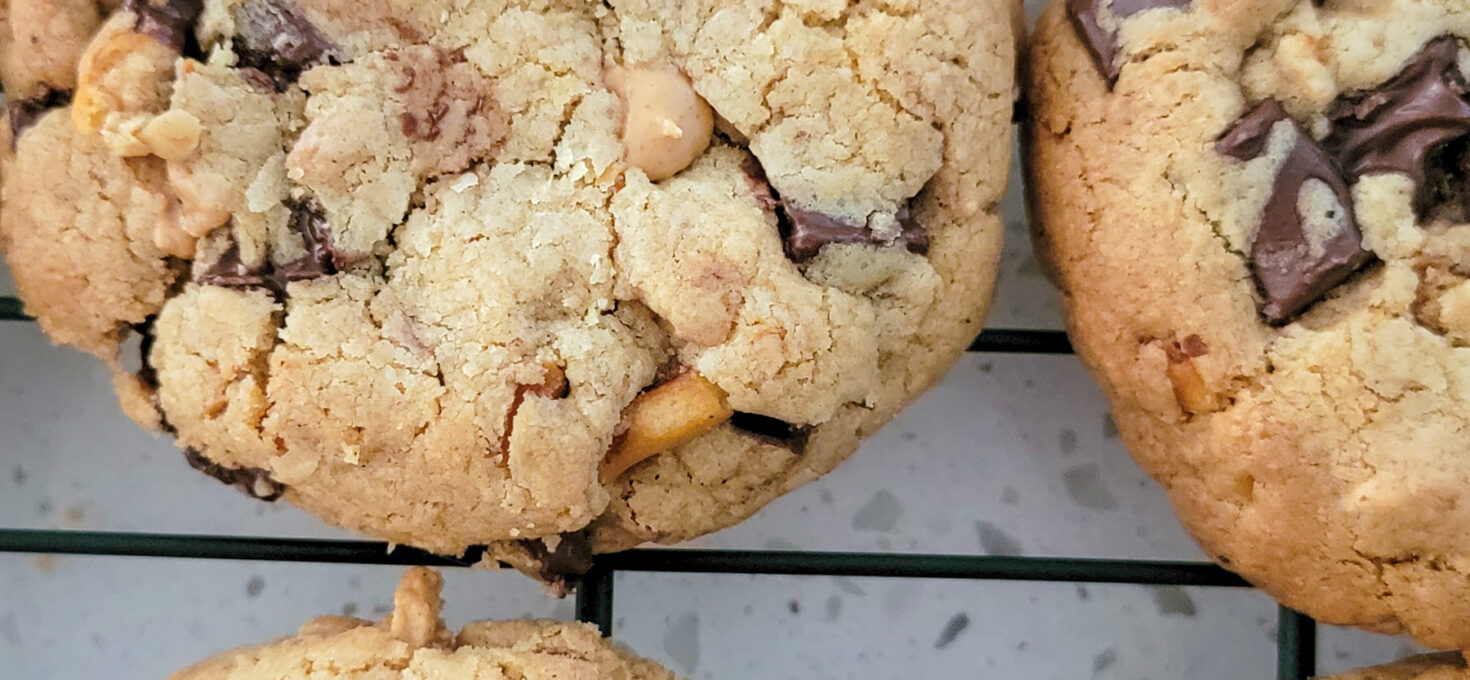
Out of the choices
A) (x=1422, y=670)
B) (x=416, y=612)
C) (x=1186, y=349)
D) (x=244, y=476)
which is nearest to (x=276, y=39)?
(x=244, y=476)

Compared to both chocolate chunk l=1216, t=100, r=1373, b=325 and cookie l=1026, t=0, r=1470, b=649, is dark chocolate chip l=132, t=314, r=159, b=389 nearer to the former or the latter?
cookie l=1026, t=0, r=1470, b=649

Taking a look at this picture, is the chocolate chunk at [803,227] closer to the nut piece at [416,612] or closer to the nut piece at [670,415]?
the nut piece at [670,415]

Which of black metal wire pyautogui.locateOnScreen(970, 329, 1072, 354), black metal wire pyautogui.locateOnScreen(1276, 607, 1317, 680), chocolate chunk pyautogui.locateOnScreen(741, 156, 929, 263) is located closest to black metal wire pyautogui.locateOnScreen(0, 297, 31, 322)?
chocolate chunk pyautogui.locateOnScreen(741, 156, 929, 263)

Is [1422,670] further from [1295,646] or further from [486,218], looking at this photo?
[486,218]

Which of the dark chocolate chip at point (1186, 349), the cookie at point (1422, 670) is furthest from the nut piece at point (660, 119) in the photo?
the cookie at point (1422, 670)

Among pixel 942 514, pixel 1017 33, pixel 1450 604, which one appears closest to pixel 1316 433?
pixel 1450 604
